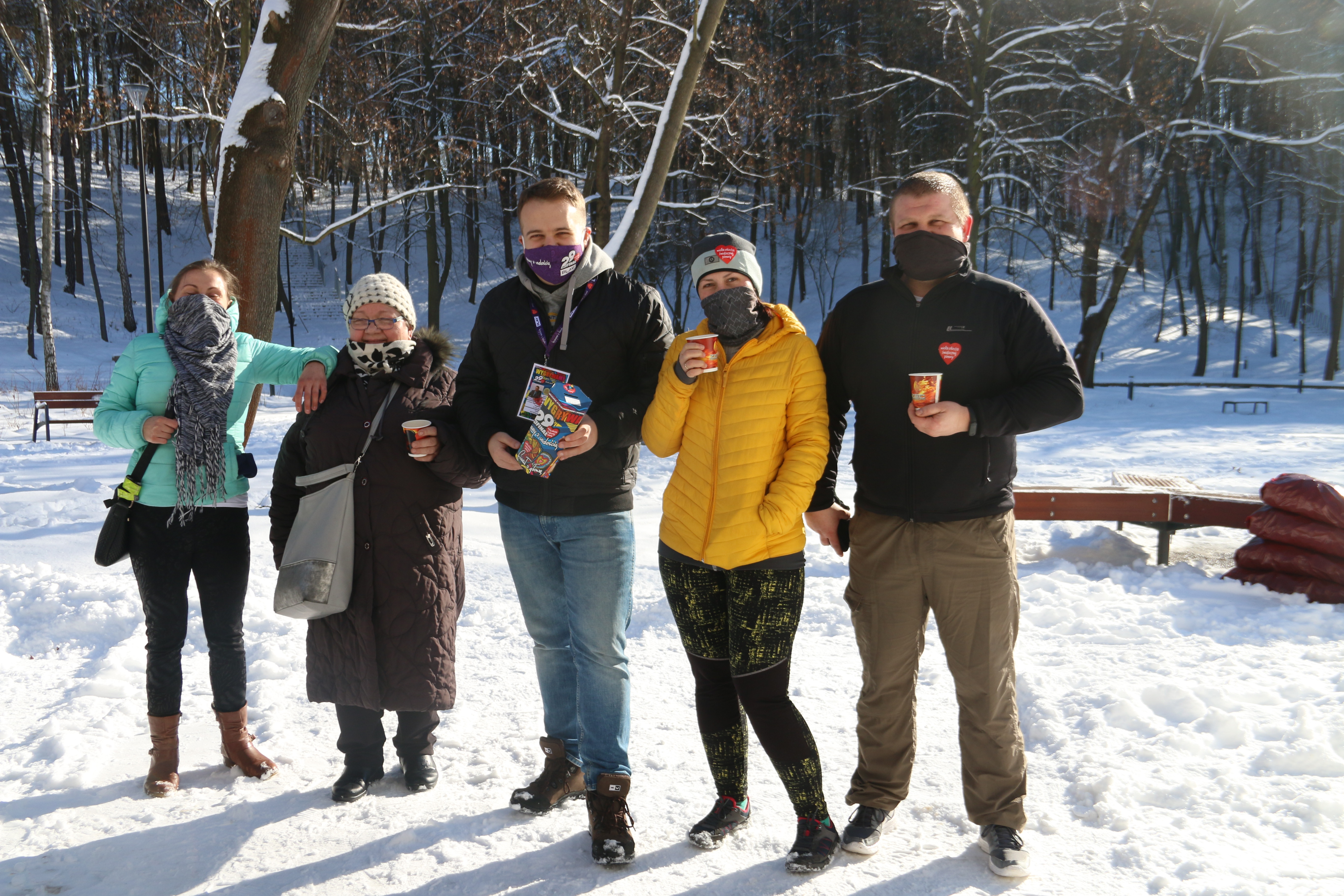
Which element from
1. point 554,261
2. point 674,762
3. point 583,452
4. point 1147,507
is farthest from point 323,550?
point 1147,507

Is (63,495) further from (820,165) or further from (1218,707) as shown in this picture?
(820,165)

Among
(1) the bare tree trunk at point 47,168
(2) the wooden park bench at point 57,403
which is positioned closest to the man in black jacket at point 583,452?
(2) the wooden park bench at point 57,403

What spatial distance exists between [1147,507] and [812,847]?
4.82 meters

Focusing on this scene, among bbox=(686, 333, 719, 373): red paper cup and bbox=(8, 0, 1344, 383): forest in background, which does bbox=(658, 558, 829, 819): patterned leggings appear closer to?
bbox=(686, 333, 719, 373): red paper cup

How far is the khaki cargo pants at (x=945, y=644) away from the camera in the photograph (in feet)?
8.96

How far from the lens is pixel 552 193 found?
281 cm

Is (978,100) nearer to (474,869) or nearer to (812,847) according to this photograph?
(812,847)

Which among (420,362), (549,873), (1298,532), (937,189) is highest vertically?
(937,189)

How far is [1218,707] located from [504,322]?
3408 mm

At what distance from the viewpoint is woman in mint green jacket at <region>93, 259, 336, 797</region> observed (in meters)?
3.19

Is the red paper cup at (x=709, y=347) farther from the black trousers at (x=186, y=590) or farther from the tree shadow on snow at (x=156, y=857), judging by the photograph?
the tree shadow on snow at (x=156, y=857)

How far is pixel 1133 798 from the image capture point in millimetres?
3023

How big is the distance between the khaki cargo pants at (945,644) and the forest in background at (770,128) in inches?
214

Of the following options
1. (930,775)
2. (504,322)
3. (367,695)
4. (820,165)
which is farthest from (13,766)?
(820,165)
